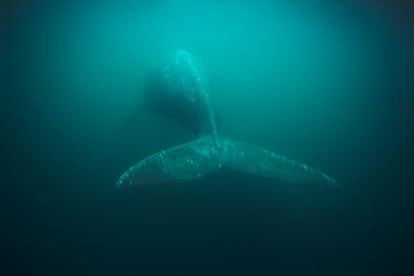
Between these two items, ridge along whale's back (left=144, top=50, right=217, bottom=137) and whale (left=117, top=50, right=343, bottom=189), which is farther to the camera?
ridge along whale's back (left=144, top=50, right=217, bottom=137)

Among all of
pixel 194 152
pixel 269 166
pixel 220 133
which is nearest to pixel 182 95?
pixel 220 133

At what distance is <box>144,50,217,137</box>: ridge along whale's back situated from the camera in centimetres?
1025

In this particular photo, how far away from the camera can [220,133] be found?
408 inches

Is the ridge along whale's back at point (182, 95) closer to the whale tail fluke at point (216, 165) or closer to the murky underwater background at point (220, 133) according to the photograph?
the whale tail fluke at point (216, 165)

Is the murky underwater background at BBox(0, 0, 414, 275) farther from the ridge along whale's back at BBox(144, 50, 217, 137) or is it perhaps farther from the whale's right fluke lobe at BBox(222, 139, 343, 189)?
the whale's right fluke lobe at BBox(222, 139, 343, 189)

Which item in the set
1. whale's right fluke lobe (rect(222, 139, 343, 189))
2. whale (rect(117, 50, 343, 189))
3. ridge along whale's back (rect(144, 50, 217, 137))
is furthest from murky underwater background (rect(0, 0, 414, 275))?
whale's right fluke lobe (rect(222, 139, 343, 189))

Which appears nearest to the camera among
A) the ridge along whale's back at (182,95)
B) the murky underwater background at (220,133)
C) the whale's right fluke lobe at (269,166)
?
the whale's right fluke lobe at (269,166)

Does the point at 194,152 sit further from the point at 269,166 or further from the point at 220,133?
the point at 269,166

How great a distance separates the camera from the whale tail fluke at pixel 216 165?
8.20 metres

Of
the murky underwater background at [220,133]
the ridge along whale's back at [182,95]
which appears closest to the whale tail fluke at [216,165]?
the ridge along whale's back at [182,95]

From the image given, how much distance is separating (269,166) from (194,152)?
→ 1687mm

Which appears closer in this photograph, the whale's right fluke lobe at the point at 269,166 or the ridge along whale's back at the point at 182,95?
the whale's right fluke lobe at the point at 269,166

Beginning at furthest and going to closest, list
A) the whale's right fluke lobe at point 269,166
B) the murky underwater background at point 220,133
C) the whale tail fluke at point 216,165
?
the murky underwater background at point 220,133, the whale's right fluke lobe at point 269,166, the whale tail fluke at point 216,165

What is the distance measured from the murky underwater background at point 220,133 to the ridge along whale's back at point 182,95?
81 centimetres
